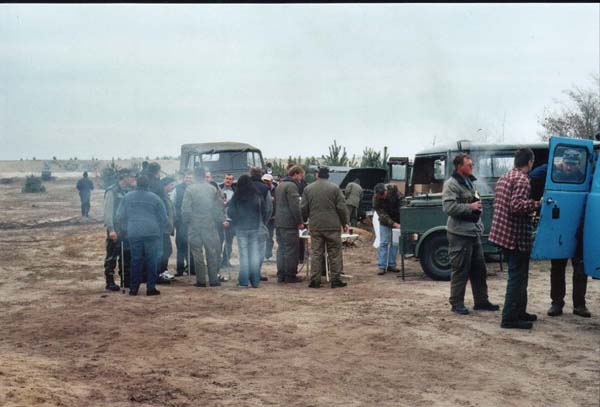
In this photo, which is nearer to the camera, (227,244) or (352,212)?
(227,244)

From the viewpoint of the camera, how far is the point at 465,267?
8672 mm

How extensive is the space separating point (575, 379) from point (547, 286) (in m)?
5.00

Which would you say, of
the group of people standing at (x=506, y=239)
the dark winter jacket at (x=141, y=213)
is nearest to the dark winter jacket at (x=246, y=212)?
the dark winter jacket at (x=141, y=213)

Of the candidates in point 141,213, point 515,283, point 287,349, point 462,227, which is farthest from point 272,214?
point 287,349

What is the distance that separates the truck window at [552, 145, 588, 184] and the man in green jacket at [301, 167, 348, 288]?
3641 mm

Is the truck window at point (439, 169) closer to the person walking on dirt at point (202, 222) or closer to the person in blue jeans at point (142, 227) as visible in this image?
the person walking on dirt at point (202, 222)

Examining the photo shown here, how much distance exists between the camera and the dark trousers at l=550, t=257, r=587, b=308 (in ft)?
28.4

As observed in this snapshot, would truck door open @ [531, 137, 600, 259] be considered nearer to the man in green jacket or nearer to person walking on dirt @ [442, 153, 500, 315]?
person walking on dirt @ [442, 153, 500, 315]

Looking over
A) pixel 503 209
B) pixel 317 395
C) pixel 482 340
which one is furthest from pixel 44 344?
pixel 503 209

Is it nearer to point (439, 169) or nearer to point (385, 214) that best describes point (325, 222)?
point (385, 214)

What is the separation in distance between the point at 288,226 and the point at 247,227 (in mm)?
722

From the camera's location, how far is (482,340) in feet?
24.7

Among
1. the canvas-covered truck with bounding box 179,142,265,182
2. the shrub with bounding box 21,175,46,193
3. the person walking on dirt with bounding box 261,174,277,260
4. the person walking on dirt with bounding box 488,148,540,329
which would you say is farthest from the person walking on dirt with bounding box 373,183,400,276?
the shrub with bounding box 21,175,46,193

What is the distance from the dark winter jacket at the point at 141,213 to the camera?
33.4ft
